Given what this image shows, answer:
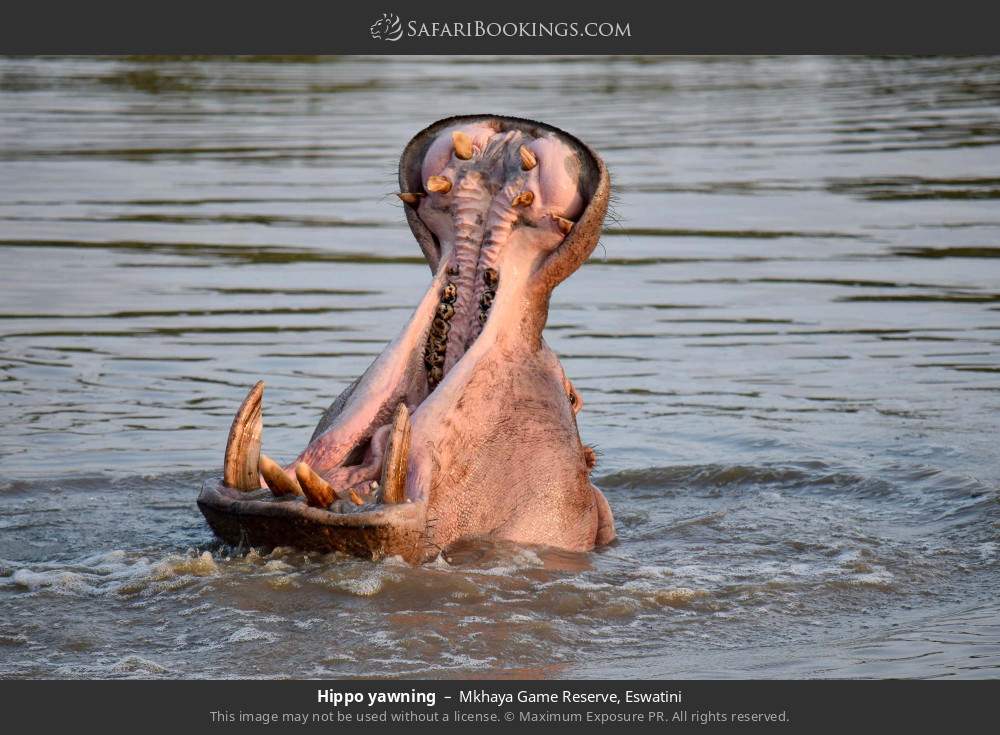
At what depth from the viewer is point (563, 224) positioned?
19.4 ft

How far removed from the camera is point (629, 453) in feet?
26.8

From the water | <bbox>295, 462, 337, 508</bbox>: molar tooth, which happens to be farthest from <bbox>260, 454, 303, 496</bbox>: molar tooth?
the water

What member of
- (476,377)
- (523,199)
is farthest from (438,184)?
(476,377)

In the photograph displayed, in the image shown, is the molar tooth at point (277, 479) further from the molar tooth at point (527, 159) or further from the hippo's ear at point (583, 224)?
the molar tooth at point (527, 159)

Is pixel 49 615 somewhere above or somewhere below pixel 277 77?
below

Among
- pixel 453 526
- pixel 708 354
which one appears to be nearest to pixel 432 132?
pixel 453 526

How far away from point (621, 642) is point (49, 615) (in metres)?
1.74

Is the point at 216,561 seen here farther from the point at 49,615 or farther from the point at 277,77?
the point at 277,77

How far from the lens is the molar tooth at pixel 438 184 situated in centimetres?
603

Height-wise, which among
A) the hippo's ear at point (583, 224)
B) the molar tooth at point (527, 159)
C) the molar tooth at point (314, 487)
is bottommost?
the molar tooth at point (314, 487)

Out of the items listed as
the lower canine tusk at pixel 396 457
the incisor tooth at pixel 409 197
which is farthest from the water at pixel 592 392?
the incisor tooth at pixel 409 197

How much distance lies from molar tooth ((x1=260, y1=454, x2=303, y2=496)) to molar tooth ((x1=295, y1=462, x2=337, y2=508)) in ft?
0.14

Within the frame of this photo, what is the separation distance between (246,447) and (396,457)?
22.3 inches

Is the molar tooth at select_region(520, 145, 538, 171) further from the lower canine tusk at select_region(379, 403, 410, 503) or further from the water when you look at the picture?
the lower canine tusk at select_region(379, 403, 410, 503)
